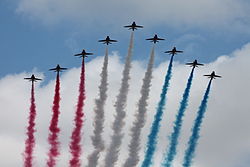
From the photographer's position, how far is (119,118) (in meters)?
145

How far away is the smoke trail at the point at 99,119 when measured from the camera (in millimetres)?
144625

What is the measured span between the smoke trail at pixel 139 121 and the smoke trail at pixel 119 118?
3005 mm

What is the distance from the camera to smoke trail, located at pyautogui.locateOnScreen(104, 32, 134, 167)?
144 m

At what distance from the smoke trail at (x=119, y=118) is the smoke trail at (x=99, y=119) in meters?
2.64

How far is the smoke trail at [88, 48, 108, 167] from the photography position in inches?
5694

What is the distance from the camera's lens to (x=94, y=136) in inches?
5792

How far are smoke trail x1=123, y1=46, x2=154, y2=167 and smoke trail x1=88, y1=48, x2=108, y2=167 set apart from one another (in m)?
7.20

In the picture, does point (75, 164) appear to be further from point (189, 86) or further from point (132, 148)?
point (189, 86)

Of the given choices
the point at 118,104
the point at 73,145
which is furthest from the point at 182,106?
the point at 73,145

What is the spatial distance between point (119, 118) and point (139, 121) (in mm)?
4702

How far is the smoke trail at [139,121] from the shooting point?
145 meters

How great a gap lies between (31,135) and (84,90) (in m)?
17.1

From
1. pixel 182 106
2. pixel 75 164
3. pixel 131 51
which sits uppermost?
pixel 131 51

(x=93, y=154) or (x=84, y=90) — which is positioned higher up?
(x=84, y=90)
